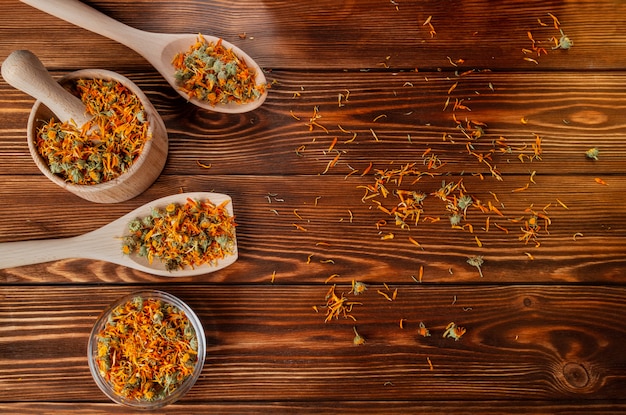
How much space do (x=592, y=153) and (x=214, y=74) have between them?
3.07 feet

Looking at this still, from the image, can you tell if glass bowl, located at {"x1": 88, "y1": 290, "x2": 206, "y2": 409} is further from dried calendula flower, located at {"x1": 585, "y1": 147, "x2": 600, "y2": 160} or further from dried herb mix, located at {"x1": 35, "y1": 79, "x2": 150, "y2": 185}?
dried calendula flower, located at {"x1": 585, "y1": 147, "x2": 600, "y2": 160}

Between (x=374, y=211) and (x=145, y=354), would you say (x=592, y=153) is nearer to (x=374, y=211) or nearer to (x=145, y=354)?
(x=374, y=211)

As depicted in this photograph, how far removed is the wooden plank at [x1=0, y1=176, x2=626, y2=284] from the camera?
4.37 ft

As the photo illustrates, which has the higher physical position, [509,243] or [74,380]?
[509,243]

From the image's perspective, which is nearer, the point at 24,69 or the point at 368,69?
the point at 24,69

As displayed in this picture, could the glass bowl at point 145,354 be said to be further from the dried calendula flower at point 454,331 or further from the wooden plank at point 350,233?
the dried calendula flower at point 454,331

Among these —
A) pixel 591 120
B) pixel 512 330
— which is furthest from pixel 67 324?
pixel 591 120

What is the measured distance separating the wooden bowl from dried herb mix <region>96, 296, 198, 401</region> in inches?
9.9

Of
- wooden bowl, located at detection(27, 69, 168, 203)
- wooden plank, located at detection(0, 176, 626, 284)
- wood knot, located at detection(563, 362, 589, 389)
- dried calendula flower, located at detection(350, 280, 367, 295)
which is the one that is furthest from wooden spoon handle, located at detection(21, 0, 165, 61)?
wood knot, located at detection(563, 362, 589, 389)

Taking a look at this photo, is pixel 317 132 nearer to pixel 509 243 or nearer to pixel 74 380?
pixel 509 243

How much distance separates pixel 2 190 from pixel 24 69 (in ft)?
1.46

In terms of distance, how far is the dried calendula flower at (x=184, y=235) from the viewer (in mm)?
1247

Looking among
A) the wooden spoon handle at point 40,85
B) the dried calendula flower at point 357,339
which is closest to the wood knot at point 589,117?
the dried calendula flower at point 357,339

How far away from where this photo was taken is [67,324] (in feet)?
4.33
